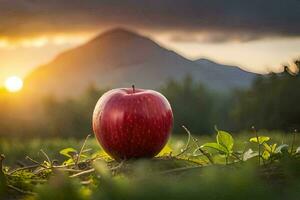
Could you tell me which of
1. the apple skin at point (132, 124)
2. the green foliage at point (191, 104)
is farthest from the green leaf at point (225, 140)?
the green foliage at point (191, 104)

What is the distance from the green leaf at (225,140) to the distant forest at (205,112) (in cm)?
1666

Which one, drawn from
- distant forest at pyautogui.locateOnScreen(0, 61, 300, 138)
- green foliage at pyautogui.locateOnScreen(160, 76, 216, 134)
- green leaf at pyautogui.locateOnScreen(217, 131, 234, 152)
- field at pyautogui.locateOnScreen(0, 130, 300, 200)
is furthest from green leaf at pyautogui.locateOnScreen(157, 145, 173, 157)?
green foliage at pyautogui.locateOnScreen(160, 76, 216, 134)

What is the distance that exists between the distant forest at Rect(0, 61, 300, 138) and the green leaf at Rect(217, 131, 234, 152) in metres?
16.7

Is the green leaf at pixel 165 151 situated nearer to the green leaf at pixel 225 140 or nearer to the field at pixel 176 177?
the field at pixel 176 177

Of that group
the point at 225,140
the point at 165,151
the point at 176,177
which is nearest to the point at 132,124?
the point at 165,151

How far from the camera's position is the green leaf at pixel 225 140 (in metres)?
2.90

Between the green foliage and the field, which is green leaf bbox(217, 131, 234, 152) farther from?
the green foliage

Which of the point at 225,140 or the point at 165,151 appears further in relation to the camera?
the point at 165,151

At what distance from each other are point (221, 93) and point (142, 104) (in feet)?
103

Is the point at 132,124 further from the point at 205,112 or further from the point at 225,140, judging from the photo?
the point at 205,112

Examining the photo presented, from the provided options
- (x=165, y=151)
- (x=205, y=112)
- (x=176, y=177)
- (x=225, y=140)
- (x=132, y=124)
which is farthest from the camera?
(x=205, y=112)

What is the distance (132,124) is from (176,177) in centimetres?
70

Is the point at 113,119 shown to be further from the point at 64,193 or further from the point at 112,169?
the point at 64,193

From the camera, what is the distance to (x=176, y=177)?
2.62m
